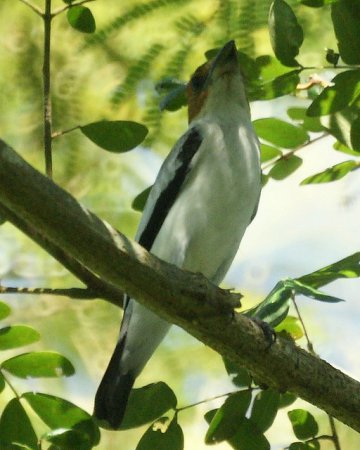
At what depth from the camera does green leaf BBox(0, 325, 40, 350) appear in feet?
10.2

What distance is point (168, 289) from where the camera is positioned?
2.77 meters

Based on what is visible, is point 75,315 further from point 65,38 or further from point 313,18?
point 313,18

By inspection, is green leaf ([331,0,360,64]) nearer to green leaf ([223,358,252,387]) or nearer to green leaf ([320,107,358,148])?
green leaf ([320,107,358,148])

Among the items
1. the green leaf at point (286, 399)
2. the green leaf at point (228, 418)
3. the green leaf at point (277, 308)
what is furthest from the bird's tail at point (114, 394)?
the green leaf at point (277, 308)

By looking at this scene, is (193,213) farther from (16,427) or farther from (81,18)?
(16,427)

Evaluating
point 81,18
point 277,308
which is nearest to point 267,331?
point 277,308

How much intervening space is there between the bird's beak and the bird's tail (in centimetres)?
124

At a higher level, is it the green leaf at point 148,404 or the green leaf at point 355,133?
the green leaf at point 355,133

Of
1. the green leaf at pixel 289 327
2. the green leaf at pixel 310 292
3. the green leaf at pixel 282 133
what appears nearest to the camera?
the green leaf at pixel 310 292

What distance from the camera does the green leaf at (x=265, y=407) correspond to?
3170 millimetres

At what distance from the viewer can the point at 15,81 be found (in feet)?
14.1

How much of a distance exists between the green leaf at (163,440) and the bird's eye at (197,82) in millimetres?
1583

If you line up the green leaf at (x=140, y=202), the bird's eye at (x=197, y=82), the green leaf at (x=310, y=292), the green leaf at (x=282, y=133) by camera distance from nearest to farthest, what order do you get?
the green leaf at (x=310, y=292) < the green leaf at (x=140, y=202) < the green leaf at (x=282, y=133) < the bird's eye at (x=197, y=82)

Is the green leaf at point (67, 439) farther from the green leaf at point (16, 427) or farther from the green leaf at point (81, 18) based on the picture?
the green leaf at point (81, 18)
